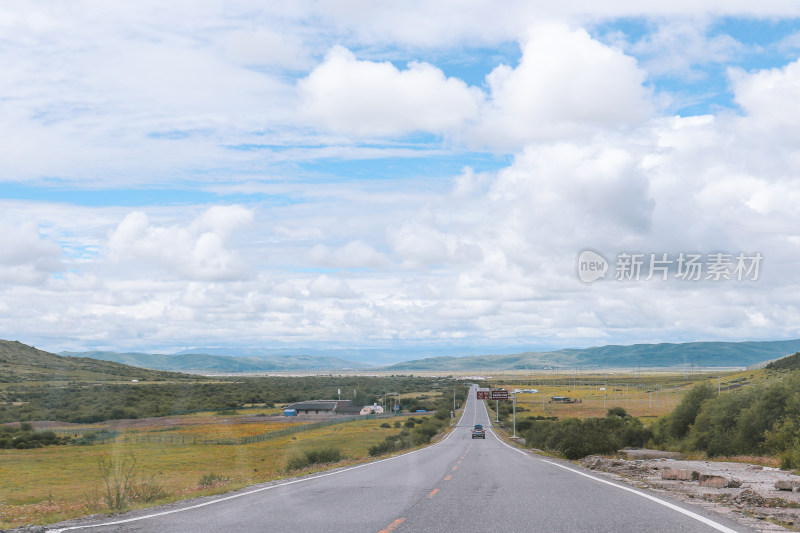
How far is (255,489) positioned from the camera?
17297 mm

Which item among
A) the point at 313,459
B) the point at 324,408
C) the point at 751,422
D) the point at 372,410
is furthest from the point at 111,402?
the point at 751,422

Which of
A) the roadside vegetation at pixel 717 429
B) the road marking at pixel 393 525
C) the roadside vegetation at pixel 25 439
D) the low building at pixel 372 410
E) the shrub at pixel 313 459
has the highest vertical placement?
the road marking at pixel 393 525

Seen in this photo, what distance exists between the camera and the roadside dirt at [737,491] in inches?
454

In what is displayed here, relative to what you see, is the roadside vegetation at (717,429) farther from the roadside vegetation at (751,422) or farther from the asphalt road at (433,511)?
the asphalt road at (433,511)

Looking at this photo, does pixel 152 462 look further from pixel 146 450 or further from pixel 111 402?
pixel 111 402

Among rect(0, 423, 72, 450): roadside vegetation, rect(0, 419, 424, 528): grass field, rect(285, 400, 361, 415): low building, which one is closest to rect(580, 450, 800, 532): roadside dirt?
rect(0, 419, 424, 528): grass field

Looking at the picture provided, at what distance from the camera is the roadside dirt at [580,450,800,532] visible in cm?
1152

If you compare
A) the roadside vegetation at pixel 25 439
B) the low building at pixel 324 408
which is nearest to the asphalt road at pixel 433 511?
the roadside vegetation at pixel 25 439

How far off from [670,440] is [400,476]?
41152mm

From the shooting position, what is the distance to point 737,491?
1591cm

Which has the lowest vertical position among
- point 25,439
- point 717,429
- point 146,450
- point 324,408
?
point 324,408

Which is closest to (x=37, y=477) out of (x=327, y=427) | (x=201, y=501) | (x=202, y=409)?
(x=201, y=501)

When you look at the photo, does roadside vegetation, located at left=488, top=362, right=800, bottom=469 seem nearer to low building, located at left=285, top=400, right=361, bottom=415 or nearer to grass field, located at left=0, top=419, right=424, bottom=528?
grass field, located at left=0, top=419, right=424, bottom=528

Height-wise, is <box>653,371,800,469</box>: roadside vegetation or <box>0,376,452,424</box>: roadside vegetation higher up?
<box>653,371,800,469</box>: roadside vegetation
